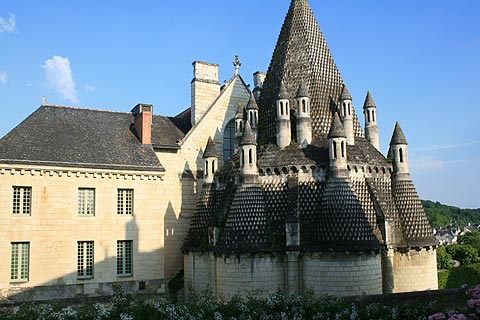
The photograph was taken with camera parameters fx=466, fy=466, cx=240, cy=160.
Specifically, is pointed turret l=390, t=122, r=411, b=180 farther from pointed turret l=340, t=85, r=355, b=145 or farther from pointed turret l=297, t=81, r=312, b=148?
pointed turret l=297, t=81, r=312, b=148

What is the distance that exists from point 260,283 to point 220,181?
23.9 feet

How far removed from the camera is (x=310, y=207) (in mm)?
23656

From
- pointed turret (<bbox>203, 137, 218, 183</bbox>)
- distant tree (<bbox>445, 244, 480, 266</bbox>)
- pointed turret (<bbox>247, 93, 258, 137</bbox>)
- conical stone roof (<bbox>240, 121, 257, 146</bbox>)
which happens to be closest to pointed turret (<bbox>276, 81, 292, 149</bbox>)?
conical stone roof (<bbox>240, 121, 257, 146</bbox>)

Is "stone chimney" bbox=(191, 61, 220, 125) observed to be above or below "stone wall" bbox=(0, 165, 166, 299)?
above

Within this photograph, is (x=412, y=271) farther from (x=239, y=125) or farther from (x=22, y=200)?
(x=22, y=200)

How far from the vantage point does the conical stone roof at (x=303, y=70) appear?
89.5 ft

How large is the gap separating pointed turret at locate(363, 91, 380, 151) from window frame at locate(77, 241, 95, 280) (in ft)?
58.5

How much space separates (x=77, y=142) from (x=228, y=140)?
34.7 ft

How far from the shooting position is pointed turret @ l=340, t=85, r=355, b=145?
26156mm

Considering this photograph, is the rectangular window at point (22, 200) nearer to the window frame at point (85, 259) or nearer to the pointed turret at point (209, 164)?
the window frame at point (85, 259)

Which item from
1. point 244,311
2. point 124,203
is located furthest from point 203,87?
point 244,311

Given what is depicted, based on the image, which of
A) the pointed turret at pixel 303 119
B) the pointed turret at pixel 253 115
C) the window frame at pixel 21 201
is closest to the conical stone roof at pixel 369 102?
the pointed turret at pixel 303 119

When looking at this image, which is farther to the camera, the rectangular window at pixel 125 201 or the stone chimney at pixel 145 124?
the stone chimney at pixel 145 124

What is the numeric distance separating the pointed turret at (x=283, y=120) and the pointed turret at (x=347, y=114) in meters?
3.16
